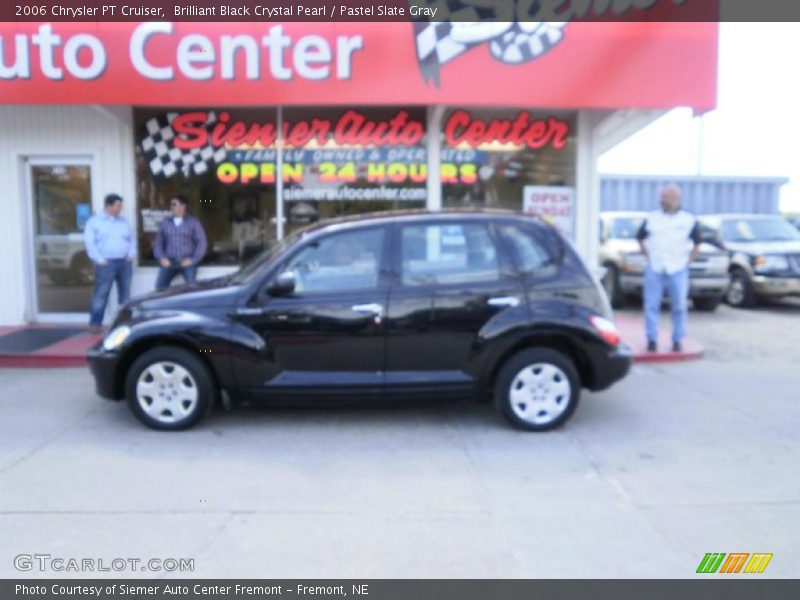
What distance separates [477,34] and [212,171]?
3.94 metres

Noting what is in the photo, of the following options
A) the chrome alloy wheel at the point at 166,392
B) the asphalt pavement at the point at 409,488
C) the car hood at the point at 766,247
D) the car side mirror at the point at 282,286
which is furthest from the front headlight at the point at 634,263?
the chrome alloy wheel at the point at 166,392

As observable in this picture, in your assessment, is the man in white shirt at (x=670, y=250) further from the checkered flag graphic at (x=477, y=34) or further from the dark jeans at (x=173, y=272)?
the dark jeans at (x=173, y=272)

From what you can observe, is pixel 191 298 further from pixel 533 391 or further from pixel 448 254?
pixel 533 391

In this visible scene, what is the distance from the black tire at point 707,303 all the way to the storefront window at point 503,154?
4.49 metres

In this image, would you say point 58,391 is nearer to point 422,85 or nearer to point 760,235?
point 422,85

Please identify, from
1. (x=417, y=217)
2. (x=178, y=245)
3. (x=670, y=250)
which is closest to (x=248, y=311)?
(x=417, y=217)

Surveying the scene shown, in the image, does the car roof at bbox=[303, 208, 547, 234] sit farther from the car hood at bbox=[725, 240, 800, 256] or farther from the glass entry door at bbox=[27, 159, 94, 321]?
the car hood at bbox=[725, 240, 800, 256]

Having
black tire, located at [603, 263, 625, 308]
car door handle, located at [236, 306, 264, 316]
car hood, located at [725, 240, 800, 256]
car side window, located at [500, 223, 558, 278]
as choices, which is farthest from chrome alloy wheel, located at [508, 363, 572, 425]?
car hood, located at [725, 240, 800, 256]

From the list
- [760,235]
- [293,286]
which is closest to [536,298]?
[293,286]

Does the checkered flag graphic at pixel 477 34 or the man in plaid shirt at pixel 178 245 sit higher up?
the checkered flag graphic at pixel 477 34

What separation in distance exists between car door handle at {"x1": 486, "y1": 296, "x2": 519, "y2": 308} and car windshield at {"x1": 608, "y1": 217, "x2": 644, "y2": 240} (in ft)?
26.4

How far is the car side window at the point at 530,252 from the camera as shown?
18.5ft

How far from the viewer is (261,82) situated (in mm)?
8359
